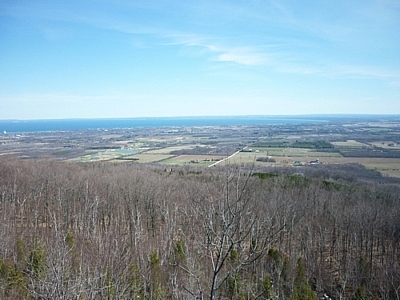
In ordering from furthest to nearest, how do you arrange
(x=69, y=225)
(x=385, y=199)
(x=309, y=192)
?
(x=309, y=192), (x=385, y=199), (x=69, y=225)

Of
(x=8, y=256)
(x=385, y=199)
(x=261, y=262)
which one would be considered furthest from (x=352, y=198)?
(x=8, y=256)

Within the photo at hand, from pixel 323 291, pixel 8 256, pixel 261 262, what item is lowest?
pixel 323 291

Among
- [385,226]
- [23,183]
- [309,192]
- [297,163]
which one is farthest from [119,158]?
[385,226]

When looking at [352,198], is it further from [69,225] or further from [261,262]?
[69,225]

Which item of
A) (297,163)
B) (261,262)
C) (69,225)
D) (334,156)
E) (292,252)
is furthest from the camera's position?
(334,156)

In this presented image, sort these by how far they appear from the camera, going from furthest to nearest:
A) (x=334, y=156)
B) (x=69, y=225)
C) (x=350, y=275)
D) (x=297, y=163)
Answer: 1. (x=334, y=156)
2. (x=297, y=163)
3. (x=69, y=225)
4. (x=350, y=275)

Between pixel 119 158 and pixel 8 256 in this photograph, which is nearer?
pixel 8 256

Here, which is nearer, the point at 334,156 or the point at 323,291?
the point at 323,291

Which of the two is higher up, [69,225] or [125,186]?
[125,186]

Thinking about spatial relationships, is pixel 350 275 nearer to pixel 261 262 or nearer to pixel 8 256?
pixel 261 262
